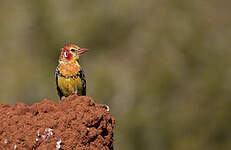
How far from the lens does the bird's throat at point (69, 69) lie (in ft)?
31.3

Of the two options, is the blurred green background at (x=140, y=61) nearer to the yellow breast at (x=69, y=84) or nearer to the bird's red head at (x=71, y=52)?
the yellow breast at (x=69, y=84)

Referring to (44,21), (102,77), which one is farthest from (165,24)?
(44,21)

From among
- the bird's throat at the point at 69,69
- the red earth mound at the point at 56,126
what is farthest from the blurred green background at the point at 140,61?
the red earth mound at the point at 56,126

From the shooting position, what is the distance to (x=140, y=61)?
21109mm

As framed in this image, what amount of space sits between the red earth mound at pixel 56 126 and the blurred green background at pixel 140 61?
1106 centimetres

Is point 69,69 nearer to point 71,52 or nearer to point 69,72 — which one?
point 69,72

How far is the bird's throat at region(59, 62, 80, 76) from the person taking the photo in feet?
31.3

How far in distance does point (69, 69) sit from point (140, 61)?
38.4ft

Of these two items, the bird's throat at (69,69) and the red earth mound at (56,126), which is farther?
the bird's throat at (69,69)

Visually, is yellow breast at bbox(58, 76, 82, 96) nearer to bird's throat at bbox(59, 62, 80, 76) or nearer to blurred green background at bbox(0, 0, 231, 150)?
bird's throat at bbox(59, 62, 80, 76)

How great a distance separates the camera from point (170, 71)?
19.9 meters

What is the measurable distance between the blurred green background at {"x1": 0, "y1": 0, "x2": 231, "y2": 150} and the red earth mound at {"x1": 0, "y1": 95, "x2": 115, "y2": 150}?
11060 mm

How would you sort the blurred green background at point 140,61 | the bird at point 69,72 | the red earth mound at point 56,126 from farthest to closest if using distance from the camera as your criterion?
the blurred green background at point 140,61
the bird at point 69,72
the red earth mound at point 56,126

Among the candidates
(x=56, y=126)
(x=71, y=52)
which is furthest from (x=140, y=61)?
(x=56, y=126)
